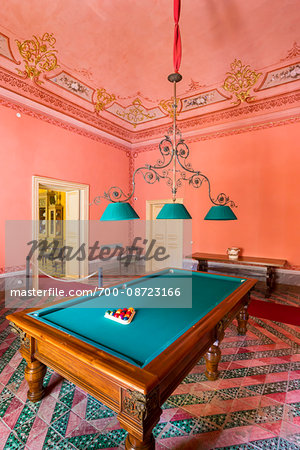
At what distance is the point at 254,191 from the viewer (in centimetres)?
522

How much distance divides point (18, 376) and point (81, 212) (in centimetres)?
390

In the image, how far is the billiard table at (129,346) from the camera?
119 centimetres

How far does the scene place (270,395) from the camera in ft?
6.77

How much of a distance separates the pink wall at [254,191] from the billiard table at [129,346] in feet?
10.1

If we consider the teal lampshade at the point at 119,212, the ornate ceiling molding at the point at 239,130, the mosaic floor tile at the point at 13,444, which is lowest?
the mosaic floor tile at the point at 13,444

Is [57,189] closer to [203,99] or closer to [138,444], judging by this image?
[203,99]

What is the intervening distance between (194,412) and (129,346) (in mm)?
1032

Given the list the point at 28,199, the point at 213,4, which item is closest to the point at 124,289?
the point at 28,199

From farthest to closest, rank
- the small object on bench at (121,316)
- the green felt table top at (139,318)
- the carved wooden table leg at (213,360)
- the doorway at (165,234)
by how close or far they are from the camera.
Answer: the doorway at (165,234), the carved wooden table leg at (213,360), the small object on bench at (121,316), the green felt table top at (139,318)

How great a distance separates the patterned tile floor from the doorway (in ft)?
12.3

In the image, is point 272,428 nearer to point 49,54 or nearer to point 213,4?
point 213,4

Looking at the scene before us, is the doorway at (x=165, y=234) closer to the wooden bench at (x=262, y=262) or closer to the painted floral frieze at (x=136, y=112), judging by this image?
the wooden bench at (x=262, y=262)

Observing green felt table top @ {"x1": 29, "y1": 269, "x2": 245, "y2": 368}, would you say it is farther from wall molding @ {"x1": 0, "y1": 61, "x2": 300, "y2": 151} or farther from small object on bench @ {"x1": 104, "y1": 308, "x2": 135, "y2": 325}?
wall molding @ {"x1": 0, "y1": 61, "x2": 300, "y2": 151}

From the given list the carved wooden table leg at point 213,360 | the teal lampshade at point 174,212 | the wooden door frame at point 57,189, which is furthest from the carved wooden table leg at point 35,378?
the wooden door frame at point 57,189
